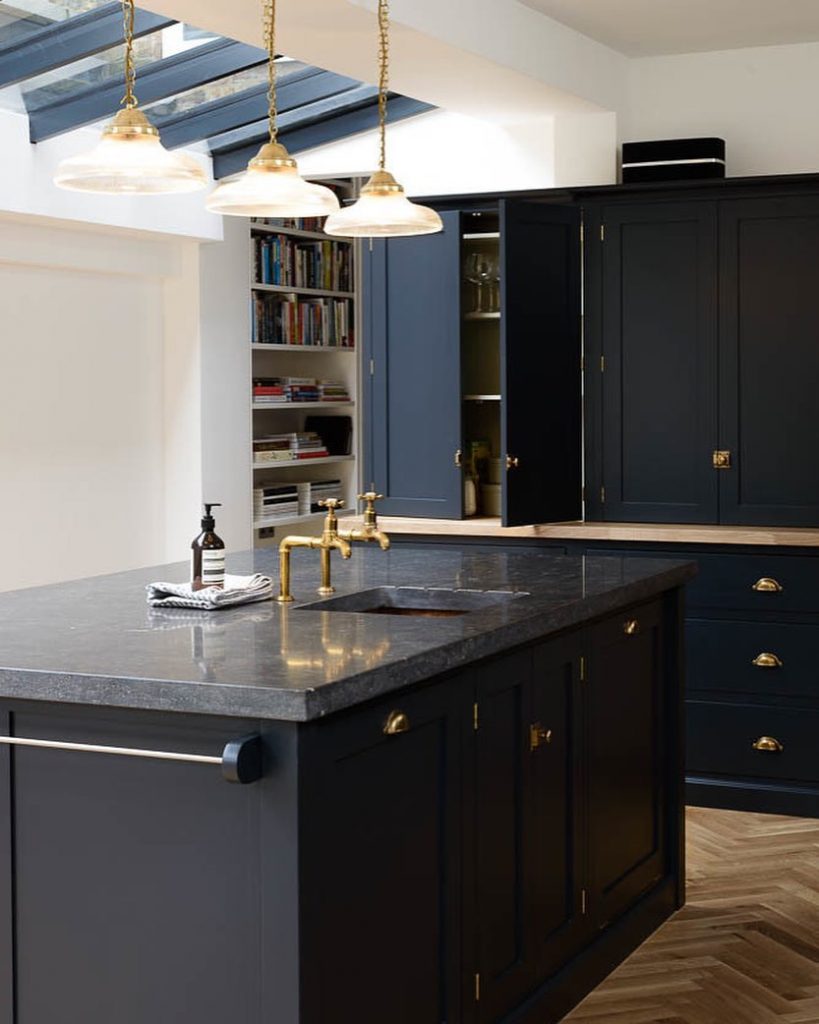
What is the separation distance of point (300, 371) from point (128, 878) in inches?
250

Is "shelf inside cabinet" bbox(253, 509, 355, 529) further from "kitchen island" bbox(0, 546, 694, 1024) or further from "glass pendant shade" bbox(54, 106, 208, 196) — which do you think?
"glass pendant shade" bbox(54, 106, 208, 196)

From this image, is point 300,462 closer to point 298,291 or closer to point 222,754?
point 298,291

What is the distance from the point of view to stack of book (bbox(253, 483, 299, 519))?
8.04 meters

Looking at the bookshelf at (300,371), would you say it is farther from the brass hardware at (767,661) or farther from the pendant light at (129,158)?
the pendant light at (129,158)

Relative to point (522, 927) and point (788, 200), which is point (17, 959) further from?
point (788, 200)

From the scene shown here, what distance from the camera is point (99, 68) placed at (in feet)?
19.9

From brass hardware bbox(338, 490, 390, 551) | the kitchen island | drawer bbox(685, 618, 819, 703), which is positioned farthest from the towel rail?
drawer bbox(685, 618, 819, 703)

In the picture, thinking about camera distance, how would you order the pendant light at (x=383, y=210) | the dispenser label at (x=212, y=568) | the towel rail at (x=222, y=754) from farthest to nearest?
1. the pendant light at (x=383, y=210)
2. the dispenser label at (x=212, y=568)
3. the towel rail at (x=222, y=754)

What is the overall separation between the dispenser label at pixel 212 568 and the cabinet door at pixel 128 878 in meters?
0.93

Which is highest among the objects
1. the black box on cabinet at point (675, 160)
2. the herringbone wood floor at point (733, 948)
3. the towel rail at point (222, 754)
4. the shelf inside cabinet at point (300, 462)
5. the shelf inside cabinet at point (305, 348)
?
the black box on cabinet at point (675, 160)

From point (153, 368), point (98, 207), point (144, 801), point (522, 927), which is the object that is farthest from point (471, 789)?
point (153, 368)

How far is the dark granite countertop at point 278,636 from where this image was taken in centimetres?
266

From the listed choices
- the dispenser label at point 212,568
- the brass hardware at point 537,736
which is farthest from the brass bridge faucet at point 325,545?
the brass hardware at point 537,736

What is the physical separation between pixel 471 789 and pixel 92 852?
0.84 meters
